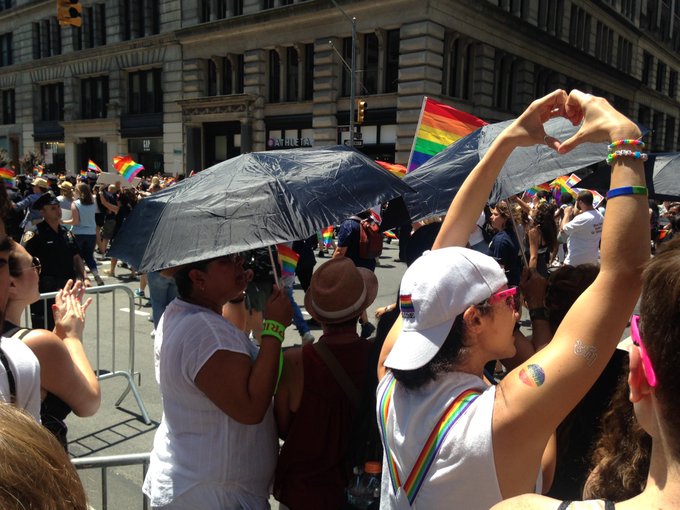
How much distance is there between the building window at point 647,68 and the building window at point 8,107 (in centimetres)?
4827

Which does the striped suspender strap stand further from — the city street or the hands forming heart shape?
the city street

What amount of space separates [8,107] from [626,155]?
169ft

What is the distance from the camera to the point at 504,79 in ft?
93.6

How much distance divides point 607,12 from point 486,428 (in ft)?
139

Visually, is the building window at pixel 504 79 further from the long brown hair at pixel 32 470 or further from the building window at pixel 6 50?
the building window at pixel 6 50

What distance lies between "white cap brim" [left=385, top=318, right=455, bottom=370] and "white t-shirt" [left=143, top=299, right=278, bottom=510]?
0.84m

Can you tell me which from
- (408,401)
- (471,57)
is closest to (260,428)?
(408,401)

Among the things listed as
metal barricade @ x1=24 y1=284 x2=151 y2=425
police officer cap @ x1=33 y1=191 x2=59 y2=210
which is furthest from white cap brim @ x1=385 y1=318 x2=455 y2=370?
police officer cap @ x1=33 y1=191 x2=59 y2=210

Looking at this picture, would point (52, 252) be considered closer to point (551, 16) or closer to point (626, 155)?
point (626, 155)

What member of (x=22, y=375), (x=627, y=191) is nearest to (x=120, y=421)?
(x=22, y=375)

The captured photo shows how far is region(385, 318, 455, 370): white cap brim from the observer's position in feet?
5.37

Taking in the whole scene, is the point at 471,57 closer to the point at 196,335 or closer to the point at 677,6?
the point at 196,335

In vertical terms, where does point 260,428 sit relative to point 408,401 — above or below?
below

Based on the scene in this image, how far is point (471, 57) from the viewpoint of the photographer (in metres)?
26.4
